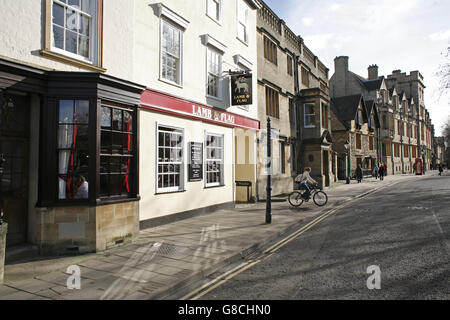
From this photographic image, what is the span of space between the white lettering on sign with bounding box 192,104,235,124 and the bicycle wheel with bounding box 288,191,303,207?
15.1 feet

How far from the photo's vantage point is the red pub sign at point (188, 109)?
8.84 meters

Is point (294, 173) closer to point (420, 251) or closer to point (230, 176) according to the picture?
point (230, 176)

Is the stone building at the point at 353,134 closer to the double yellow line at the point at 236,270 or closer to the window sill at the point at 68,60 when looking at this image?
the double yellow line at the point at 236,270

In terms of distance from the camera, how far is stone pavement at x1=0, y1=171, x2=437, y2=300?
4504 mm

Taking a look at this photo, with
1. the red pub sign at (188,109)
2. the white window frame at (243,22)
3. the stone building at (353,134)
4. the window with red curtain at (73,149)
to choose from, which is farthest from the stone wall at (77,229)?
the stone building at (353,134)

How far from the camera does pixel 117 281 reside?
488cm

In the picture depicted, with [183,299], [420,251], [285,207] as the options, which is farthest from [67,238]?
[285,207]

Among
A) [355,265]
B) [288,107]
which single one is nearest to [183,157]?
[355,265]

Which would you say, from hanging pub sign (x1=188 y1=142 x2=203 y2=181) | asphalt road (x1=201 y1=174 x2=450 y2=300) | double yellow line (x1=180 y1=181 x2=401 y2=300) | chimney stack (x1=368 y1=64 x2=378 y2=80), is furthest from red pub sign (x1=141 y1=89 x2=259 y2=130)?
chimney stack (x1=368 y1=64 x2=378 y2=80)

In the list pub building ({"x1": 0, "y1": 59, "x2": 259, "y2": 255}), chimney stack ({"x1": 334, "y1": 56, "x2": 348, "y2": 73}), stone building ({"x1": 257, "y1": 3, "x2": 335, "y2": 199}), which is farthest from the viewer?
chimney stack ({"x1": 334, "y1": 56, "x2": 348, "y2": 73})

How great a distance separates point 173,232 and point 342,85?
4311 cm

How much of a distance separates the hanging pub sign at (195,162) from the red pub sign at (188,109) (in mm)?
1069

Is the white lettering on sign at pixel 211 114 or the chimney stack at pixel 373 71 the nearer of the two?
the white lettering on sign at pixel 211 114

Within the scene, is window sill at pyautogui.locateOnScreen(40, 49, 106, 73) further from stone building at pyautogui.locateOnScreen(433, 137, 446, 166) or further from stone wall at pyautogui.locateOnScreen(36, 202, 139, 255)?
stone building at pyautogui.locateOnScreen(433, 137, 446, 166)
